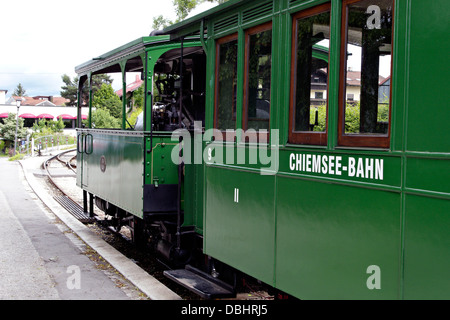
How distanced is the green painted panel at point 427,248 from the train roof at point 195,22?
2593 mm

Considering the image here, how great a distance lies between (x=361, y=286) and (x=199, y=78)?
4569mm

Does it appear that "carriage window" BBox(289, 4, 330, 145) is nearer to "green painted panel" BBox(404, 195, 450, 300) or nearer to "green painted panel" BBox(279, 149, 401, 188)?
"green painted panel" BBox(279, 149, 401, 188)

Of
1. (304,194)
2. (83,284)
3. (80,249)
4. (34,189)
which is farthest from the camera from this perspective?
(34,189)

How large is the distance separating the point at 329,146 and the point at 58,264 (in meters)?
5.04

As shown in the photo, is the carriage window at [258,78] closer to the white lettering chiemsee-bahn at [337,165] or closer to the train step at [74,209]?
the white lettering chiemsee-bahn at [337,165]

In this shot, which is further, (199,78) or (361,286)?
(199,78)

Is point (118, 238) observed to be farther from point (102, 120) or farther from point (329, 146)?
point (329, 146)

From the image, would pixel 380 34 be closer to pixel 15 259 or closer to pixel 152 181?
pixel 152 181

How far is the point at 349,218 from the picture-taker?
319cm

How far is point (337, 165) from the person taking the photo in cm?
334

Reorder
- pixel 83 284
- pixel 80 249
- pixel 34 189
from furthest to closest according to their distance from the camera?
pixel 34 189, pixel 80 249, pixel 83 284

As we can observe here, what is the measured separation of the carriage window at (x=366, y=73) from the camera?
3064mm

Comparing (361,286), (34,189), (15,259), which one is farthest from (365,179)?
(34,189)

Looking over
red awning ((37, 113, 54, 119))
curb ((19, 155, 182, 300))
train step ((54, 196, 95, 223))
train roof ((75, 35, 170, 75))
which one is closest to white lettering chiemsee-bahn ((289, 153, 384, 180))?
curb ((19, 155, 182, 300))
